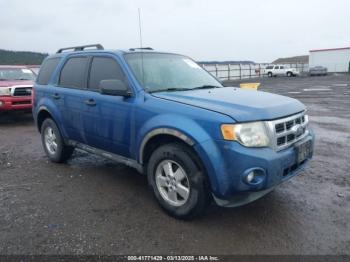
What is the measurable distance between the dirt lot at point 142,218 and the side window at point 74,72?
4.64ft

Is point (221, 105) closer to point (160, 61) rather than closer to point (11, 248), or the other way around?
point (160, 61)

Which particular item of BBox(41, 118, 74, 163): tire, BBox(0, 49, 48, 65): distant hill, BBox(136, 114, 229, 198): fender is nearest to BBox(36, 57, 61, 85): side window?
BBox(41, 118, 74, 163): tire

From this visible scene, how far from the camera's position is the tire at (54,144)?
5.61m

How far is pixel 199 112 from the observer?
11.1 ft

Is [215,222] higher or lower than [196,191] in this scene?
lower

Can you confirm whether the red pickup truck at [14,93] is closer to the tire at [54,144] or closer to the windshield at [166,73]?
the tire at [54,144]

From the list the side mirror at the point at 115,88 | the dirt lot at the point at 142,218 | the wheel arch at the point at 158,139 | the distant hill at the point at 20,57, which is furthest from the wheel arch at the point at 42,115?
the distant hill at the point at 20,57

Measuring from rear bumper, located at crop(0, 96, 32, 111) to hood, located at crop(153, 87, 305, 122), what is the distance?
7.68 meters

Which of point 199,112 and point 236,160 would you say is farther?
point 199,112

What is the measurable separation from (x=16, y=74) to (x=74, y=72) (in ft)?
24.8

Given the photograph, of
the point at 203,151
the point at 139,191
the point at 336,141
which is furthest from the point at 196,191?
the point at 336,141

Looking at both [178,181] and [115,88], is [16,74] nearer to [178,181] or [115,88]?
[115,88]

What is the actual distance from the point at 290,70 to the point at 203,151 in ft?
166

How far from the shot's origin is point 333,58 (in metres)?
58.0
